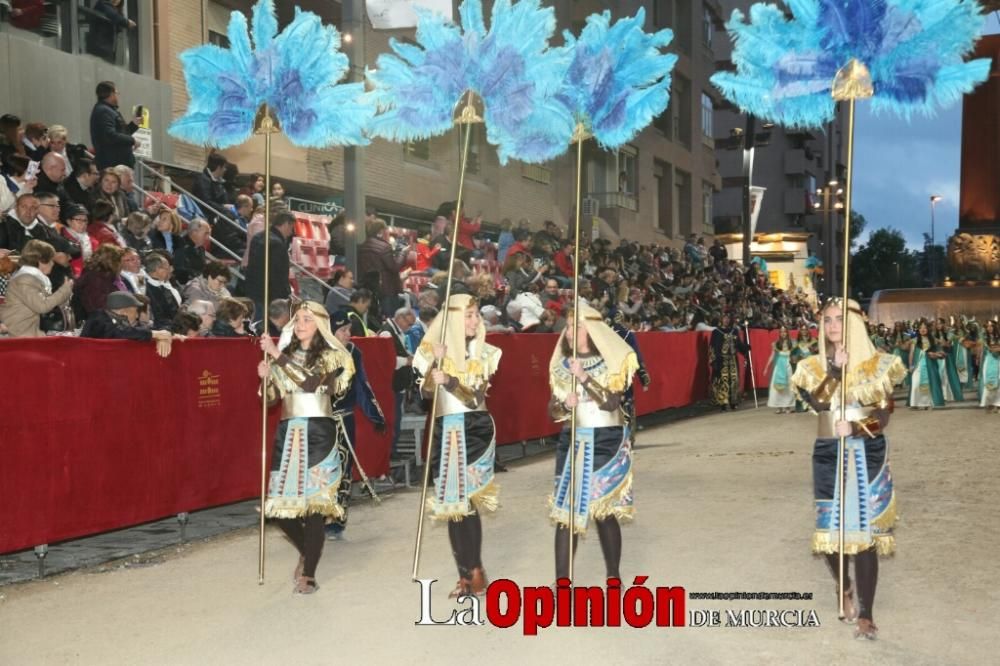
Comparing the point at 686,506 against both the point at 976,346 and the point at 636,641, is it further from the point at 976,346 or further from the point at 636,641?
the point at 976,346

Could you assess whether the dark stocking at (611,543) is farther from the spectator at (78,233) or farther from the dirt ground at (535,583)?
the spectator at (78,233)

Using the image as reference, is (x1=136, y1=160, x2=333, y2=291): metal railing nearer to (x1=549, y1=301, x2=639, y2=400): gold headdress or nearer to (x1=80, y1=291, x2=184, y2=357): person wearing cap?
(x1=80, y1=291, x2=184, y2=357): person wearing cap

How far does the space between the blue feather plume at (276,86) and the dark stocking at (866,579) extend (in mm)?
4460

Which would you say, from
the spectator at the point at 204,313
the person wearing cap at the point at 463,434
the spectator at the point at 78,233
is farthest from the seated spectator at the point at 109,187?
the person wearing cap at the point at 463,434

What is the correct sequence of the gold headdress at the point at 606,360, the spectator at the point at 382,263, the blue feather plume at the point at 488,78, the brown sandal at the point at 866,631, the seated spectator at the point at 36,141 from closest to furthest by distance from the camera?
the brown sandal at the point at 866,631 < the gold headdress at the point at 606,360 < the blue feather plume at the point at 488,78 < the seated spectator at the point at 36,141 < the spectator at the point at 382,263

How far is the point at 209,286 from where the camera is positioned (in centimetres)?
1241

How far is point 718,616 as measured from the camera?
23.2ft

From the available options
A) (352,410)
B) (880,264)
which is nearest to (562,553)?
(352,410)

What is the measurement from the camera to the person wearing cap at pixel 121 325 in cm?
945

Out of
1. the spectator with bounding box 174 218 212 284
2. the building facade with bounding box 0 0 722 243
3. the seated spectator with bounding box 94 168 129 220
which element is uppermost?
the building facade with bounding box 0 0 722 243

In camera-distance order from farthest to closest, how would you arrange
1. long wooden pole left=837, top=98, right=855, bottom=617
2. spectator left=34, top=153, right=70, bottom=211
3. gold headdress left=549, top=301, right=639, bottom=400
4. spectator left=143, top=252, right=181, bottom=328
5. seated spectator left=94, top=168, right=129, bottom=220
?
seated spectator left=94, top=168, right=129, bottom=220 < spectator left=34, top=153, right=70, bottom=211 < spectator left=143, top=252, right=181, bottom=328 < gold headdress left=549, top=301, right=639, bottom=400 < long wooden pole left=837, top=98, right=855, bottom=617

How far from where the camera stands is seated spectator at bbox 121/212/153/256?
41.8 ft

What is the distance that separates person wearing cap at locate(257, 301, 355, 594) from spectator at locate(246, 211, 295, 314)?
16.4ft

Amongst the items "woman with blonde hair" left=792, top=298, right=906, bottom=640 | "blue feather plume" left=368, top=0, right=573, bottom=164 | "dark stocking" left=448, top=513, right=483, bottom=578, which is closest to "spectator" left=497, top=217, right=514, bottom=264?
"blue feather plume" left=368, top=0, right=573, bottom=164
